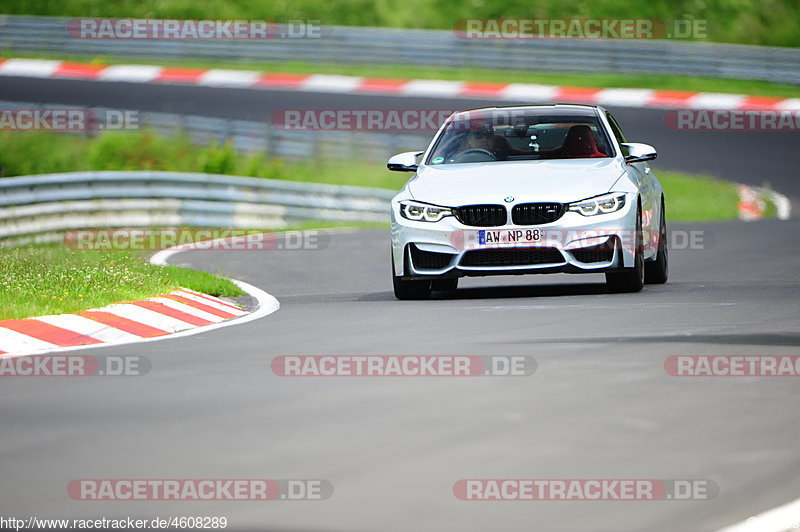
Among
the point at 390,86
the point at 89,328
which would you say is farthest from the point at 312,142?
the point at 89,328

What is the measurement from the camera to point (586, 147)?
1321cm

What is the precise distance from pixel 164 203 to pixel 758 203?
10.0 metres

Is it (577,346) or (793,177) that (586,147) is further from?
(793,177)

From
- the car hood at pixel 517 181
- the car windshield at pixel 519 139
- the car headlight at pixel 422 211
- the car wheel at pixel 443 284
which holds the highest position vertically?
the car windshield at pixel 519 139

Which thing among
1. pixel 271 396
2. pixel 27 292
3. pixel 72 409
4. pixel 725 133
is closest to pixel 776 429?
pixel 271 396

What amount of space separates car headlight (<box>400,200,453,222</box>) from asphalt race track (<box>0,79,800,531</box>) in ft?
2.24

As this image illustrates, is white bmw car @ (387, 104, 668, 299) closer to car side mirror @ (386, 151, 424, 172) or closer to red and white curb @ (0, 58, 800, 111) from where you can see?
car side mirror @ (386, 151, 424, 172)

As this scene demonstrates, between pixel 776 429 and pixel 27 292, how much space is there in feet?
21.9

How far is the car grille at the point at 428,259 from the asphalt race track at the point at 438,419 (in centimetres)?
34

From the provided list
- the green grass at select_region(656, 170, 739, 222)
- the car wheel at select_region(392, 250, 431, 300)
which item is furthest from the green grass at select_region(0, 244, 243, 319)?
the green grass at select_region(656, 170, 739, 222)

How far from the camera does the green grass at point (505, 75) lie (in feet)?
118

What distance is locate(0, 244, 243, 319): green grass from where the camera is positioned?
11102mm

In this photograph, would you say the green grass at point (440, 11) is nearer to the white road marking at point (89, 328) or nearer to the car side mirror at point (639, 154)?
the car side mirror at point (639, 154)

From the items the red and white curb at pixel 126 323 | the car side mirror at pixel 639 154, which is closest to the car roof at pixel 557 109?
the car side mirror at pixel 639 154
